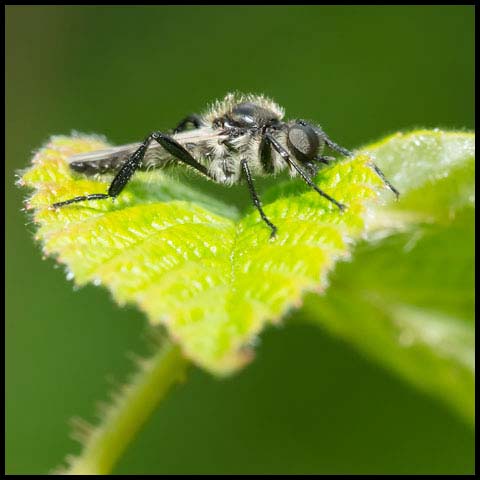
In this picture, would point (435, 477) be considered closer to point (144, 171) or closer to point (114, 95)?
point (144, 171)

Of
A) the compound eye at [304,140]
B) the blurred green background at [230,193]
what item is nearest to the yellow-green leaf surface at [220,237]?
the compound eye at [304,140]

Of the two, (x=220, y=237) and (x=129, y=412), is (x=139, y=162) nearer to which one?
(x=220, y=237)

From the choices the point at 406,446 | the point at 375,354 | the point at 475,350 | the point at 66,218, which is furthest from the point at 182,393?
the point at 66,218

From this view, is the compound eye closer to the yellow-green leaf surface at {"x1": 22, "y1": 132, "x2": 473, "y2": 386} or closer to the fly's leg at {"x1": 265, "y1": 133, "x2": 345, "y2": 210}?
the fly's leg at {"x1": 265, "y1": 133, "x2": 345, "y2": 210}

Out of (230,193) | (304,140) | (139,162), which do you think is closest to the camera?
(139,162)

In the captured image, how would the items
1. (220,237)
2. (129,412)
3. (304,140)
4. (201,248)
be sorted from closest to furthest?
(201,248)
(129,412)
(220,237)
(304,140)

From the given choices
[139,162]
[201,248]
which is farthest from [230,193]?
[201,248]

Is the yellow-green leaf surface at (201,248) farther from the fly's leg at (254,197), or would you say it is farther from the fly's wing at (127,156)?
the fly's wing at (127,156)
